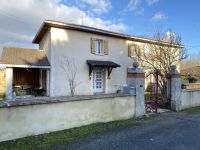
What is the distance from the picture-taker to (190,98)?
1174cm

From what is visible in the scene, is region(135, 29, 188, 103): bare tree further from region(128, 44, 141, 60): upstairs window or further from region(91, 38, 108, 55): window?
region(91, 38, 108, 55): window

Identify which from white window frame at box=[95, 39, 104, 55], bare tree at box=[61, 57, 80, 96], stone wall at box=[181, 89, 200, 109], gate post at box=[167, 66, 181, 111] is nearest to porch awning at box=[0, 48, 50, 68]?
bare tree at box=[61, 57, 80, 96]

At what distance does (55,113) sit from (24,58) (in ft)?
33.2

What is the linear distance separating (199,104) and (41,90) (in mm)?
11696

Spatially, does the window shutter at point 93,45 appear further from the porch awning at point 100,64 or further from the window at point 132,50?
the window at point 132,50

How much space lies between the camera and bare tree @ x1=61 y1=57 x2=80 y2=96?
1533cm

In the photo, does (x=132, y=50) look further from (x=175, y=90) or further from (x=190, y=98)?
(x=175, y=90)

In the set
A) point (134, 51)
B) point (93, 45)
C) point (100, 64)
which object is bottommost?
point (100, 64)

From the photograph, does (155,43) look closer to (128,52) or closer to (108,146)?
(128,52)

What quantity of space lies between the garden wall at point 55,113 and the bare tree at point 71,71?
777 cm

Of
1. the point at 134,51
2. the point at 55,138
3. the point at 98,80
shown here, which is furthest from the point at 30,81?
the point at 55,138

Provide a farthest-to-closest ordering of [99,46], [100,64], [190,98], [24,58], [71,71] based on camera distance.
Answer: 1. [99,46]
2. [100,64]
3. [71,71]
4. [24,58]
5. [190,98]

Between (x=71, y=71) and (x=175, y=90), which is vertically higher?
(x=71, y=71)

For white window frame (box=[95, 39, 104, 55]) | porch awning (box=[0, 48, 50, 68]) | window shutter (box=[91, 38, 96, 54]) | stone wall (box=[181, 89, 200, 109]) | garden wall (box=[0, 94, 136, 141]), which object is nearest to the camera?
garden wall (box=[0, 94, 136, 141])
